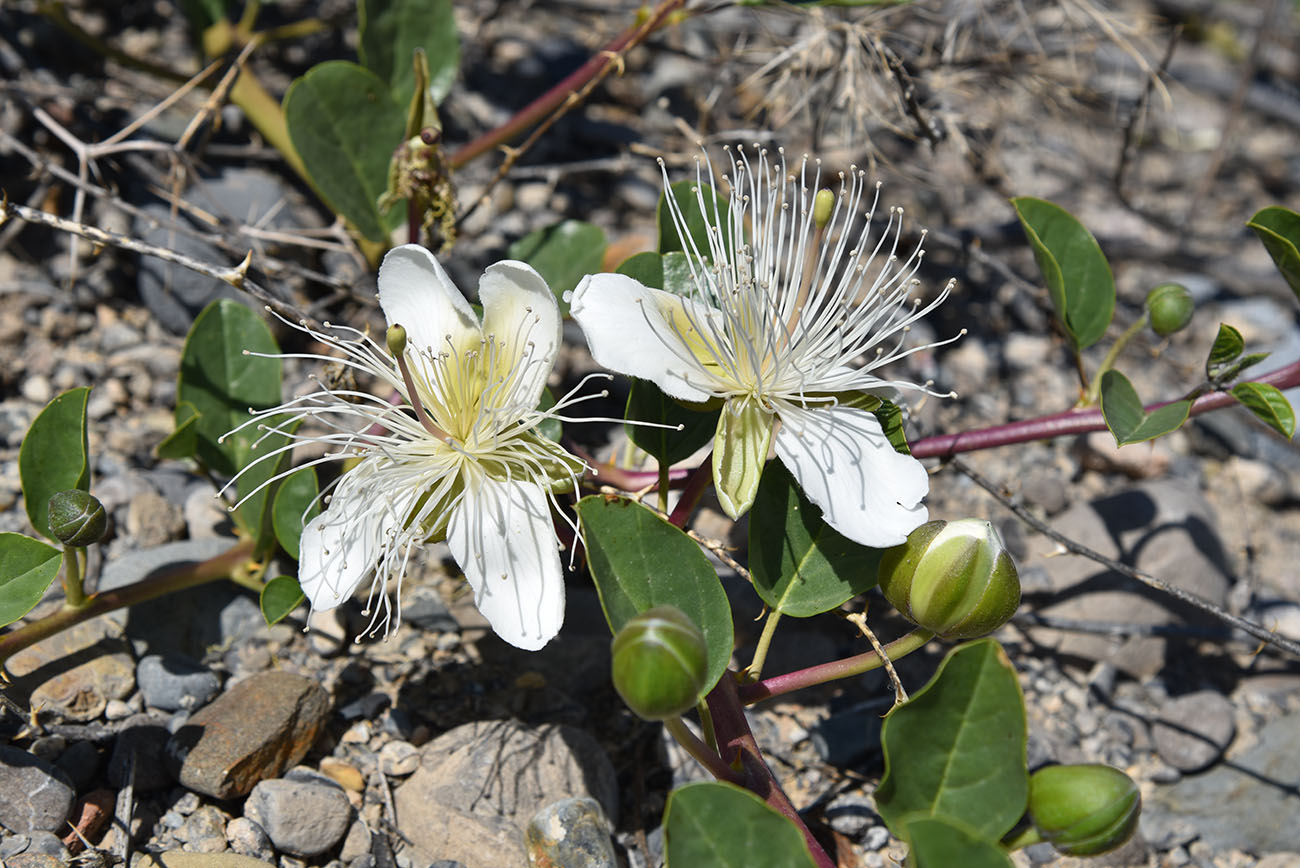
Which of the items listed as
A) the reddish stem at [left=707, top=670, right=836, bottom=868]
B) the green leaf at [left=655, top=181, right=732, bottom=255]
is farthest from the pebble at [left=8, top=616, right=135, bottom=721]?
the green leaf at [left=655, top=181, right=732, bottom=255]

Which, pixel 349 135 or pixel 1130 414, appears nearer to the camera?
pixel 1130 414

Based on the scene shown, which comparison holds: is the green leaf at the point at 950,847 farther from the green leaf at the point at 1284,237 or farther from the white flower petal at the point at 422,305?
the green leaf at the point at 1284,237

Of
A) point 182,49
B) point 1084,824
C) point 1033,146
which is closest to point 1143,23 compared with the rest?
point 1033,146

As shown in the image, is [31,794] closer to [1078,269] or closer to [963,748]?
[963,748]

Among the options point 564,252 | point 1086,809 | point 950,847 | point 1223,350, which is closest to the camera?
point 950,847

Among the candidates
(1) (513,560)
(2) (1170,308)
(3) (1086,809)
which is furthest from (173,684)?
(2) (1170,308)

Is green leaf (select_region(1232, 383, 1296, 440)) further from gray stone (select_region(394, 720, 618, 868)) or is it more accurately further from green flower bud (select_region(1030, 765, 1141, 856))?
gray stone (select_region(394, 720, 618, 868))

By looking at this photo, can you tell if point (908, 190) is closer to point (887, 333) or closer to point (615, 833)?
point (887, 333)
